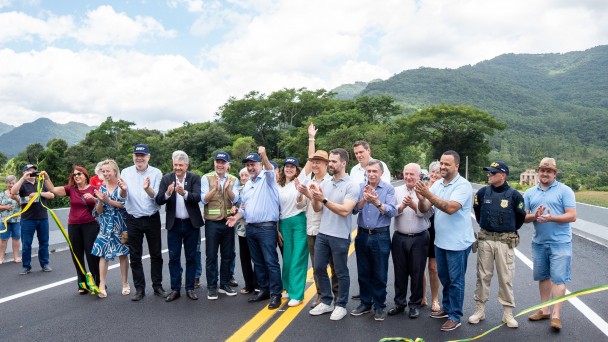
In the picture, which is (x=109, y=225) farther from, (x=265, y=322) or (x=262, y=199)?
(x=265, y=322)

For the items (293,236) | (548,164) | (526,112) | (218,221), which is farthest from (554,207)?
(526,112)

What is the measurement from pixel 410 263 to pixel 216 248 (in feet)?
8.30

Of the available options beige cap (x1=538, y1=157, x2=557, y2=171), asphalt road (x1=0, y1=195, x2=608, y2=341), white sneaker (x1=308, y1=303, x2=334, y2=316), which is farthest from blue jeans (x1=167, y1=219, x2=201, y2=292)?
beige cap (x1=538, y1=157, x2=557, y2=171)

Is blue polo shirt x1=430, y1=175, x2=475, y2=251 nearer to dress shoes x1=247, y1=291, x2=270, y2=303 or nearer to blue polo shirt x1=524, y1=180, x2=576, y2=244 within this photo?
blue polo shirt x1=524, y1=180, x2=576, y2=244

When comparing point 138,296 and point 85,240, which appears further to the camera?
point 85,240

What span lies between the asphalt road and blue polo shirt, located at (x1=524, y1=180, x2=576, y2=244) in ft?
3.02

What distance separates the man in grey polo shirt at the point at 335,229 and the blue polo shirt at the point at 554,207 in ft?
6.91

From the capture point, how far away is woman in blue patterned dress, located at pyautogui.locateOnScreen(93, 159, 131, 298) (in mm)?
6066

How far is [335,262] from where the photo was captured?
205 inches

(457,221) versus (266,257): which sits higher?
(457,221)

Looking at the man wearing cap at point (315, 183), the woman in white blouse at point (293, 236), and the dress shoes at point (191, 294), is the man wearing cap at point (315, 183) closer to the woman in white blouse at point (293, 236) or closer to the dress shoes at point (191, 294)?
the woman in white blouse at point (293, 236)

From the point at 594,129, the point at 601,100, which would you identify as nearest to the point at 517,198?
the point at 594,129

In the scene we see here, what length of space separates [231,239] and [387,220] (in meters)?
2.21

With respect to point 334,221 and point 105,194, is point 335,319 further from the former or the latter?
point 105,194
